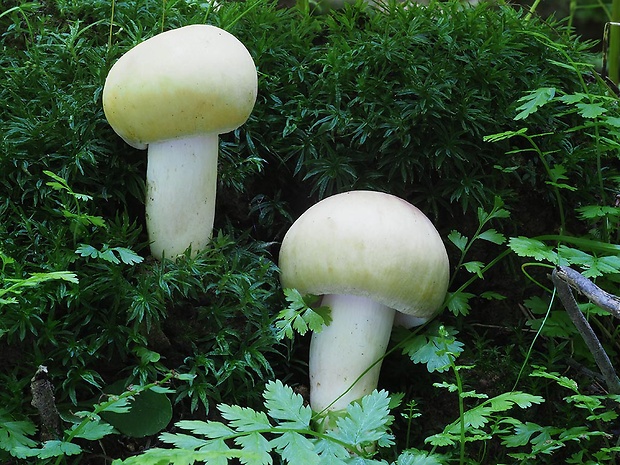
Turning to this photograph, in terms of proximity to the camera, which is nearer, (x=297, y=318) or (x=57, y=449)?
(x=57, y=449)

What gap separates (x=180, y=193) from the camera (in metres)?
1.97

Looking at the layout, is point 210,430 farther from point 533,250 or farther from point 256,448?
point 533,250

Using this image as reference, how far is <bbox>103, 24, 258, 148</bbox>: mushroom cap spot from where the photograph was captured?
1747 mm

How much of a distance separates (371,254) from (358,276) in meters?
0.07

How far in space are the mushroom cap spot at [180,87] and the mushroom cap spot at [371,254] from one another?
0.39 metres

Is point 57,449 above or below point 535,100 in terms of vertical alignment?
below

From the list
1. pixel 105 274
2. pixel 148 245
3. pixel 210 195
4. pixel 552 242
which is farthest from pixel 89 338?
pixel 552 242

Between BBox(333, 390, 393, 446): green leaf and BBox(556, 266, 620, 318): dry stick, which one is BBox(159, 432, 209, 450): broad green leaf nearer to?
BBox(333, 390, 393, 446): green leaf

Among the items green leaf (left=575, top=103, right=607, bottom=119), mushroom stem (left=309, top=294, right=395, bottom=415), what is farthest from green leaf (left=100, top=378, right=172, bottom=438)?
green leaf (left=575, top=103, right=607, bottom=119)

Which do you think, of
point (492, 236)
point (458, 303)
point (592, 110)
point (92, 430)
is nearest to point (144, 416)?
point (92, 430)

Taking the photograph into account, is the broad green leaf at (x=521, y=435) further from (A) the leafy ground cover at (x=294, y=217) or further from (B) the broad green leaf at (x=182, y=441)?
(B) the broad green leaf at (x=182, y=441)

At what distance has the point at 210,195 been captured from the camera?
2018 mm

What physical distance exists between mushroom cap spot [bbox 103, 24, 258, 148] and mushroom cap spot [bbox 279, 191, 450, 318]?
389 mm

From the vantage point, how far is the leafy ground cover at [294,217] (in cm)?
180
